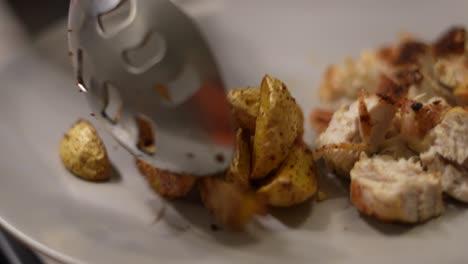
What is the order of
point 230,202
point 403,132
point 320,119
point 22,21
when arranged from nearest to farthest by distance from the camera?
1. point 230,202
2. point 403,132
3. point 320,119
4. point 22,21

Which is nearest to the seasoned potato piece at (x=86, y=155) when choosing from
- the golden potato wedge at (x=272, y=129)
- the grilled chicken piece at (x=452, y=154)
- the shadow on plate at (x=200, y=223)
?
the shadow on plate at (x=200, y=223)

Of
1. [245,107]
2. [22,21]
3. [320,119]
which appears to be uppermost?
[22,21]

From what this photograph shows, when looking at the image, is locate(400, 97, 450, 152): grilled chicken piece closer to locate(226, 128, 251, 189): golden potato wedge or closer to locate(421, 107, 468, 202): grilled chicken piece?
locate(421, 107, 468, 202): grilled chicken piece

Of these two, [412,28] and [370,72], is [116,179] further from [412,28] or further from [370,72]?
[412,28]

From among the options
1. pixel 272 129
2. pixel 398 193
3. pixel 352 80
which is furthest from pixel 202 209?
pixel 352 80

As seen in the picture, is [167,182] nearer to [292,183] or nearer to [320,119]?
[292,183]

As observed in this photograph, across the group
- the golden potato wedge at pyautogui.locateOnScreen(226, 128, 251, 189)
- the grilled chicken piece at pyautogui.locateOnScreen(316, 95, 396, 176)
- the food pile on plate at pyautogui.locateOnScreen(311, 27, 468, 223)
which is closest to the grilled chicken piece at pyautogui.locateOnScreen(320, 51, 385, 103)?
the food pile on plate at pyautogui.locateOnScreen(311, 27, 468, 223)
